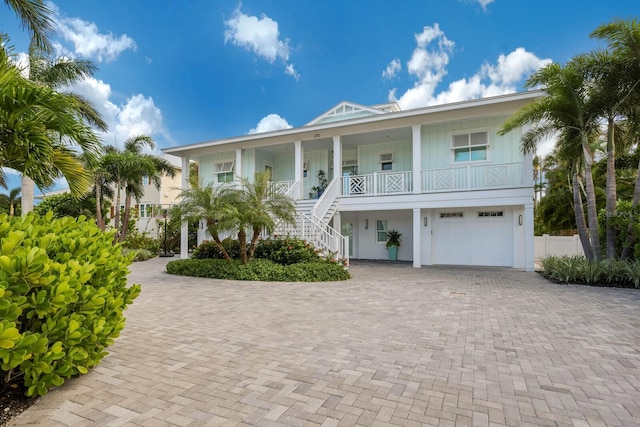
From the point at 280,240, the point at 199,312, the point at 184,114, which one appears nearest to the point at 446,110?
the point at 280,240

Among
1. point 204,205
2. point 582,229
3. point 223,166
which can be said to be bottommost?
point 582,229

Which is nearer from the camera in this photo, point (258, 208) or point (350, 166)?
point (258, 208)

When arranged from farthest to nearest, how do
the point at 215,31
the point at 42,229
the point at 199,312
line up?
the point at 215,31
the point at 199,312
the point at 42,229

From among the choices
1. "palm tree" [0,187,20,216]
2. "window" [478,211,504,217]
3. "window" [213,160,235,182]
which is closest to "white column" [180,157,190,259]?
"window" [213,160,235,182]

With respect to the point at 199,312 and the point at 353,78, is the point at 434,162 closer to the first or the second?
the point at 353,78

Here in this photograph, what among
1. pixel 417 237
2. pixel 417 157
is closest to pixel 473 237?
pixel 417 237

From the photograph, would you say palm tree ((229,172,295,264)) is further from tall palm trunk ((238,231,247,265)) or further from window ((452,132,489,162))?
window ((452,132,489,162))

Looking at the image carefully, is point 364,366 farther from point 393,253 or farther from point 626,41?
point 393,253

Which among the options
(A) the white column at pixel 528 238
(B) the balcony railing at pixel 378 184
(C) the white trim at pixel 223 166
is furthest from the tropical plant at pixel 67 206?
(A) the white column at pixel 528 238

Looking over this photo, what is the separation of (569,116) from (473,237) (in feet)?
17.4

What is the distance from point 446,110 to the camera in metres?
11.9

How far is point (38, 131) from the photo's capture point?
440 cm

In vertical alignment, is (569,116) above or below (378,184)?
above

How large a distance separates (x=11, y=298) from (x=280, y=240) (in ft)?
30.7
